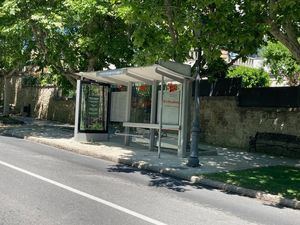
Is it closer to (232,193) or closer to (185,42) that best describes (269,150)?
(185,42)

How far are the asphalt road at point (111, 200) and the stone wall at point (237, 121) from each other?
7595 mm

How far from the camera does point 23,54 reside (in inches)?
994

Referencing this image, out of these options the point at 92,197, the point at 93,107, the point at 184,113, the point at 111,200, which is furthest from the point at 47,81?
the point at 111,200

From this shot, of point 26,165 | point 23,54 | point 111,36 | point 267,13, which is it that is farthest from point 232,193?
point 23,54

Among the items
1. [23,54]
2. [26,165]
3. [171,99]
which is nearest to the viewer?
[26,165]

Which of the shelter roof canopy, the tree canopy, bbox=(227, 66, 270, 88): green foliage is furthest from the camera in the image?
bbox=(227, 66, 270, 88): green foliage

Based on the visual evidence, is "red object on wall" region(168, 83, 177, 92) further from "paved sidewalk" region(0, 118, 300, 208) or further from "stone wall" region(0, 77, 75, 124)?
"stone wall" region(0, 77, 75, 124)

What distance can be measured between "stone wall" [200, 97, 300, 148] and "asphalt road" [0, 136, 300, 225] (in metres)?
7.59

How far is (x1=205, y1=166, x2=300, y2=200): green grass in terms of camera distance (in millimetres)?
10798

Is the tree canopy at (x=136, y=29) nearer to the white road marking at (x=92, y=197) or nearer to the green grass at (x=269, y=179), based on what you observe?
the green grass at (x=269, y=179)

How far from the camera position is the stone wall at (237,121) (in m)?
18.3

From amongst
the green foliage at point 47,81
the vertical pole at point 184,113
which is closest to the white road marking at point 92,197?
the vertical pole at point 184,113

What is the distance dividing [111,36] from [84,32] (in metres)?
1.37

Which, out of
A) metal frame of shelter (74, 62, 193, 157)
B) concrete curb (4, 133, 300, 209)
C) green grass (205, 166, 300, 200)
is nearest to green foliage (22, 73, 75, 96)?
metal frame of shelter (74, 62, 193, 157)
